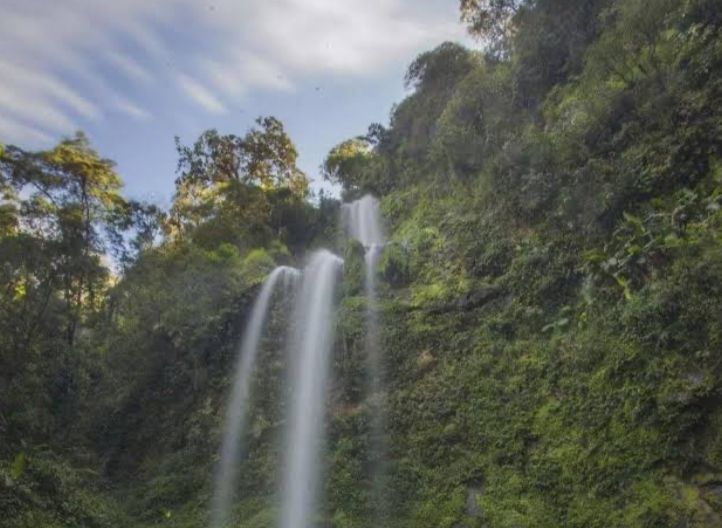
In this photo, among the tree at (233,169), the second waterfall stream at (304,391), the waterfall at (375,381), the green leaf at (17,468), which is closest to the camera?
the waterfall at (375,381)

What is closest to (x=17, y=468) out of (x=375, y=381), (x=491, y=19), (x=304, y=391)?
(x=304, y=391)

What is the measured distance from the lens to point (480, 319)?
38.3ft

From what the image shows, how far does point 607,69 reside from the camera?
1183 cm

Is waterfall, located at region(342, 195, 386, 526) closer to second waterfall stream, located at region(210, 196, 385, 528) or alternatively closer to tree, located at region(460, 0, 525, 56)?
second waterfall stream, located at region(210, 196, 385, 528)

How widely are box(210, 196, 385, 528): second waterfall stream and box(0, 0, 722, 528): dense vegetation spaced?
29 cm

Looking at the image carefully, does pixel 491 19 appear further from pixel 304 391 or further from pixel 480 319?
pixel 304 391

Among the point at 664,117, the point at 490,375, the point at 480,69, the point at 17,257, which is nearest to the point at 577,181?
the point at 664,117

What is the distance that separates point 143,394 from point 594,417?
42.1 feet

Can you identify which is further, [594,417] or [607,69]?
[607,69]

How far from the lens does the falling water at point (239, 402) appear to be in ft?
36.7

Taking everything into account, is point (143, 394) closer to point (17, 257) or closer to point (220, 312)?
point (220, 312)

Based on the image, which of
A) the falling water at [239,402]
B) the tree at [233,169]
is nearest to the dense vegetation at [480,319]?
the falling water at [239,402]

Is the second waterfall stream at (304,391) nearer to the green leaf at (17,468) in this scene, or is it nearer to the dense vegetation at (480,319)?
the dense vegetation at (480,319)

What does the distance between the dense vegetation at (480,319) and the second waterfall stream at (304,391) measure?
0.29 metres
